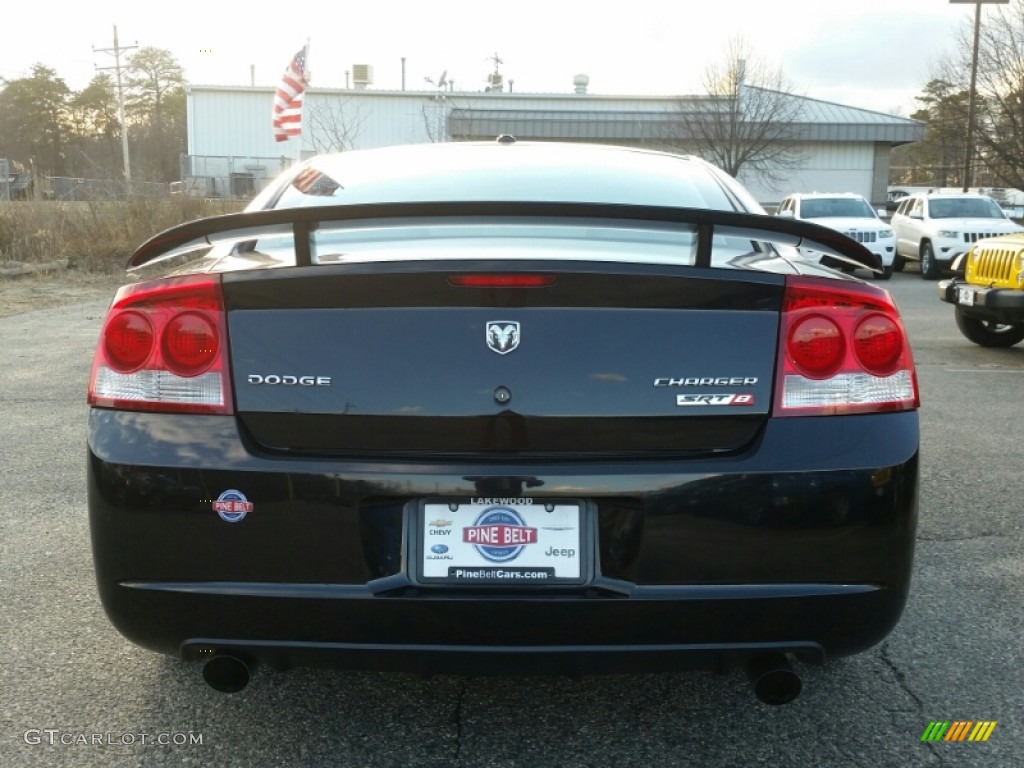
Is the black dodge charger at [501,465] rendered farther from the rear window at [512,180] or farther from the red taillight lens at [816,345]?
the rear window at [512,180]

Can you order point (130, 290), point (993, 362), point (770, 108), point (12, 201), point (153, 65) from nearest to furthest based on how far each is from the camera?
point (130, 290), point (993, 362), point (12, 201), point (770, 108), point (153, 65)

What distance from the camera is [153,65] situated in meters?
77.4

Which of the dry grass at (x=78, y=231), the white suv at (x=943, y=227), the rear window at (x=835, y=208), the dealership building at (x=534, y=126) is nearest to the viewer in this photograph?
the dry grass at (x=78, y=231)

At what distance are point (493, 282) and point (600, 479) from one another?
478 mm

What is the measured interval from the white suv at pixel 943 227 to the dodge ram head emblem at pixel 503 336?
1971cm

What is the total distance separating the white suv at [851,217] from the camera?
2125cm

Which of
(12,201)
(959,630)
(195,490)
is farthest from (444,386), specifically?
(12,201)

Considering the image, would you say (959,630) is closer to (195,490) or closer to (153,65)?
(195,490)

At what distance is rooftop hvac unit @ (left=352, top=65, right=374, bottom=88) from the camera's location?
158ft

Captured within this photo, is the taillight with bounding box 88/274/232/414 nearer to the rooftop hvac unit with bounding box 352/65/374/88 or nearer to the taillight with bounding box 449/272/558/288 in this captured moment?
the taillight with bounding box 449/272/558/288

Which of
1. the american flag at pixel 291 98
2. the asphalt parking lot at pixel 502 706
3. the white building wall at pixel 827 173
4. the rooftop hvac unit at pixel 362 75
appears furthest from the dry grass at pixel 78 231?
the rooftop hvac unit at pixel 362 75

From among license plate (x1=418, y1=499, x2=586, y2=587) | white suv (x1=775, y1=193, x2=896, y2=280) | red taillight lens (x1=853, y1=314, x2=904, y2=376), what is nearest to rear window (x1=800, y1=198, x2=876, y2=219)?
white suv (x1=775, y1=193, x2=896, y2=280)

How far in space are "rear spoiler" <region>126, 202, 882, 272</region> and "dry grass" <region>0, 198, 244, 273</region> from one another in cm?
1621

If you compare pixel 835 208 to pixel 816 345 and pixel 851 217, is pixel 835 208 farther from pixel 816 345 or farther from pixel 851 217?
pixel 816 345
